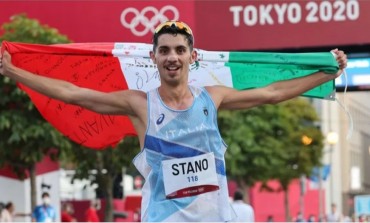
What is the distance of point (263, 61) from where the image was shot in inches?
311

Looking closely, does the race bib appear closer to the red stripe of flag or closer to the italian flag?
the italian flag

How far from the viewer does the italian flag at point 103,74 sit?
8.31m

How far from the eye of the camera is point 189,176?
22.7 ft

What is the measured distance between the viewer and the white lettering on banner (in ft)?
65.4

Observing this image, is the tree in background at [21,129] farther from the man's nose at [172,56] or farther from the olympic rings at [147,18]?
the man's nose at [172,56]

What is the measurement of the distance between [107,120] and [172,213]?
1928 mm

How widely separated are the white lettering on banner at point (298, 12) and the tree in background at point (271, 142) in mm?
11628

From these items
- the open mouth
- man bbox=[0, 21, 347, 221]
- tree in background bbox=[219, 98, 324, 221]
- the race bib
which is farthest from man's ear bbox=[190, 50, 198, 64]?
tree in background bbox=[219, 98, 324, 221]

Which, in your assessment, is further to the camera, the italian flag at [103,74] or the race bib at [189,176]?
the italian flag at [103,74]

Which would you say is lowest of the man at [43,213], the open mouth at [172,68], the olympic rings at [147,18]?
the open mouth at [172,68]

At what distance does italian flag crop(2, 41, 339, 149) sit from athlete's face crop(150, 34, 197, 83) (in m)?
1.19

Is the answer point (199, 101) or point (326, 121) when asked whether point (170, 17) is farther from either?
point (326, 121)

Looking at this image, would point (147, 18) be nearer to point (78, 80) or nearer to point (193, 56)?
point (78, 80)

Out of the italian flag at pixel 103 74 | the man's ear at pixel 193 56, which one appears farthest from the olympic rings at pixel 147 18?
the man's ear at pixel 193 56
